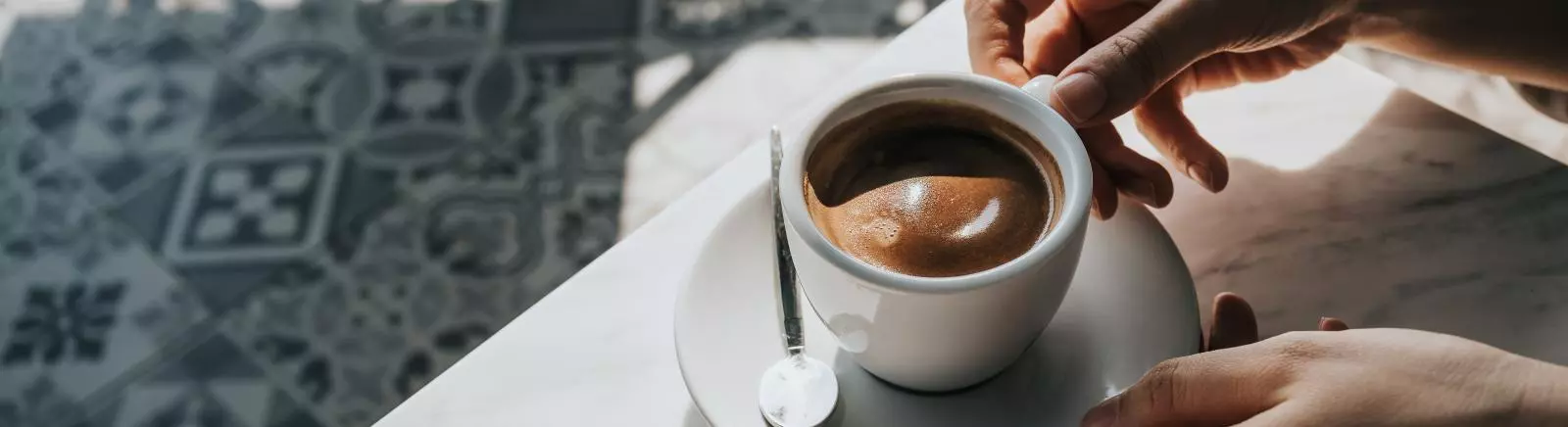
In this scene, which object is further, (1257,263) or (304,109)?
(304,109)

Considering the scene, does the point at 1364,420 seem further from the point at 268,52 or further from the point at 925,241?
the point at 268,52

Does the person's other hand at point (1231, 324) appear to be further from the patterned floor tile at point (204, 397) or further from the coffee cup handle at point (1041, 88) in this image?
the patterned floor tile at point (204, 397)

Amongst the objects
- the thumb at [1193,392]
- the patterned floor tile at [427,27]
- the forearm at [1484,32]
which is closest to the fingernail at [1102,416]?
the thumb at [1193,392]

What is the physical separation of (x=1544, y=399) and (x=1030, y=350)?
0.77 feet

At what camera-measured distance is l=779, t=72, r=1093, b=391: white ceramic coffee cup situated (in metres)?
0.49

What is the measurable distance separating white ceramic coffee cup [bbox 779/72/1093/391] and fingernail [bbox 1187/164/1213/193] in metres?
0.13

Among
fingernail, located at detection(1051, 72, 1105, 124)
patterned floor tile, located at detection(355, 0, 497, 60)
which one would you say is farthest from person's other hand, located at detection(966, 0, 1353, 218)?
patterned floor tile, located at detection(355, 0, 497, 60)

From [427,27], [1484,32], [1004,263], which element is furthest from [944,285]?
[427,27]

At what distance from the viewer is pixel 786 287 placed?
0.58 m

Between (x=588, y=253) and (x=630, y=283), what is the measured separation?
0.82 metres

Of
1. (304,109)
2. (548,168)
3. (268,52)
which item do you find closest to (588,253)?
(548,168)

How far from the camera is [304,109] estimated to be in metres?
1.69

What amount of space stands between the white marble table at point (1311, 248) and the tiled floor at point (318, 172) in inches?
30.6

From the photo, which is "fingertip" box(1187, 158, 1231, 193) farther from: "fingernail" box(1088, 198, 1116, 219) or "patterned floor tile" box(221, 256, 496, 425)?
"patterned floor tile" box(221, 256, 496, 425)
